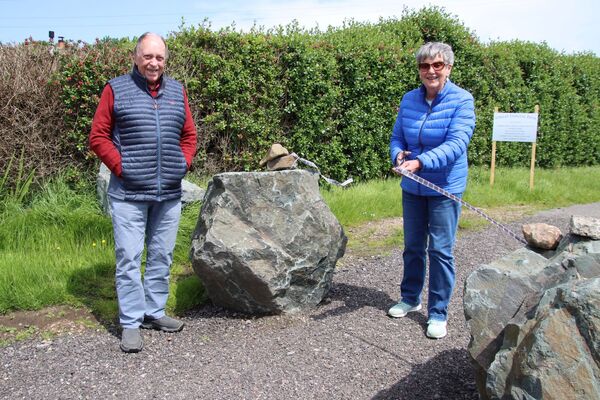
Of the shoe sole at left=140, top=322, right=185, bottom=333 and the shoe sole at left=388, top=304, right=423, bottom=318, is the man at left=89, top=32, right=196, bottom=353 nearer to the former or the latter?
the shoe sole at left=140, top=322, right=185, bottom=333

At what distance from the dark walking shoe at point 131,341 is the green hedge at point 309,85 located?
3.48m

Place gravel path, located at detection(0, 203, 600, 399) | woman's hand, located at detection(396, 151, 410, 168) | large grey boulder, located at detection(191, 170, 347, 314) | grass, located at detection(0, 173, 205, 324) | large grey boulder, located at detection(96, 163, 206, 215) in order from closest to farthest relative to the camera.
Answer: gravel path, located at detection(0, 203, 600, 399), woman's hand, located at detection(396, 151, 410, 168), large grey boulder, located at detection(191, 170, 347, 314), grass, located at detection(0, 173, 205, 324), large grey boulder, located at detection(96, 163, 206, 215)

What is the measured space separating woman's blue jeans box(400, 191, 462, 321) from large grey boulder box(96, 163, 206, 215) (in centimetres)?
292

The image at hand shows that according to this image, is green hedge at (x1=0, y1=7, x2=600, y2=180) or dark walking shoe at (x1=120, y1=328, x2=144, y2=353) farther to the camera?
green hedge at (x1=0, y1=7, x2=600, y2=180)

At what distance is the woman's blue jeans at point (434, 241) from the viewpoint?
4191 mm

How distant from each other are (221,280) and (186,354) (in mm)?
713

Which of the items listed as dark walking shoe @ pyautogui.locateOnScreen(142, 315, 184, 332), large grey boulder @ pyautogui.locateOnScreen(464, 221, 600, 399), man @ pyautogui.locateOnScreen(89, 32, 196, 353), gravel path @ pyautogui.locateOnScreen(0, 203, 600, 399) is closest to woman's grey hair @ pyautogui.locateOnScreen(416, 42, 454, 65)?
large grey boulder @ pyautogui.locateOnScreen(464, 221, 600, 399)

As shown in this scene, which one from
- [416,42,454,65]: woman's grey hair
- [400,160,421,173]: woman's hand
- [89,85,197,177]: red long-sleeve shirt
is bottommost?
[400,160,421,173]: woman's hand

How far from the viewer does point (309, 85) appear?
345 inches

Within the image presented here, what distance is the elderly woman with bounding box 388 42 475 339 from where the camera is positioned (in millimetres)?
3969

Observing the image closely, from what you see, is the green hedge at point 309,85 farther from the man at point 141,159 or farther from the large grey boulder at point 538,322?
the large grey boulder at point 538,322

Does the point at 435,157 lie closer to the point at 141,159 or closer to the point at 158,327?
the point at 141,159

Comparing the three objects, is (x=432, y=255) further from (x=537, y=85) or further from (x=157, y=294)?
(x=537, y=85)

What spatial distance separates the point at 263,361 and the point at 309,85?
5704 mm
